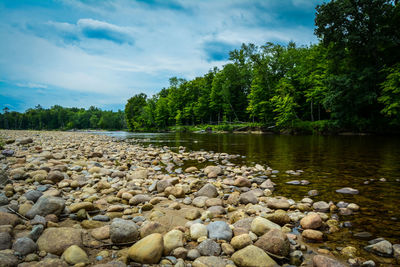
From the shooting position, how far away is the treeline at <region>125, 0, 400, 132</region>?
62.5 feet

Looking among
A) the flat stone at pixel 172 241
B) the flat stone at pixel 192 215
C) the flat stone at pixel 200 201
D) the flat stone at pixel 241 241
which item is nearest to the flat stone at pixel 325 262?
the flat stone at pixel 241 241

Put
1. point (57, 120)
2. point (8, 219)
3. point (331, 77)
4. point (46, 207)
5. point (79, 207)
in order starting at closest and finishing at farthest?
point (8, 219) < point (46, 207) < point (79, 207) < point (331, 77) < point (57, 120)

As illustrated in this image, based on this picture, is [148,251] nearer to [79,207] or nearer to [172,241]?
[172,241]

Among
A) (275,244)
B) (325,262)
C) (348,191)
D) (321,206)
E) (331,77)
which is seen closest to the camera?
(325,262)

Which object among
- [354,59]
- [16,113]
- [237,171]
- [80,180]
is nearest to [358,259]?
[237,171]

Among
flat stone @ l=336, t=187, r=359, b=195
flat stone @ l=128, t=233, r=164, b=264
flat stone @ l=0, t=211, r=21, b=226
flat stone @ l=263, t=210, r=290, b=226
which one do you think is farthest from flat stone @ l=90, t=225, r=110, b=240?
flat stone @ l=336, t=187, r=359, b=195

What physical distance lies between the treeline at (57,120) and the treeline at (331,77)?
258ft

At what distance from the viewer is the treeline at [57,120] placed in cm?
10885

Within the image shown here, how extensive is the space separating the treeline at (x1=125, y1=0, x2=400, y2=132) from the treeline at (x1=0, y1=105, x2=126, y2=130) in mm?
78513

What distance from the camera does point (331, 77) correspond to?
21.2 metres

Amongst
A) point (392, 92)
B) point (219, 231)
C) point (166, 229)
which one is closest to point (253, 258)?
point (219, 231)

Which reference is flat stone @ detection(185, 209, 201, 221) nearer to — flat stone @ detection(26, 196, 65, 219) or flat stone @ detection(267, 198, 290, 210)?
flat stone @ detection(267, 198, 290, 210)

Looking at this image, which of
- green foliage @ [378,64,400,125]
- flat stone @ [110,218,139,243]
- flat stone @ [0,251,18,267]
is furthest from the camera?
green foliage @ [378,64,400,125]

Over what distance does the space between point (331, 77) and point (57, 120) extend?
141967 mm
